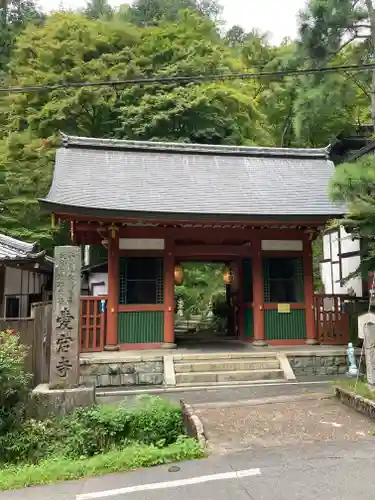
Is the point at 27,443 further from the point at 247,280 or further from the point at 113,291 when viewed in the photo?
the point at 247,280

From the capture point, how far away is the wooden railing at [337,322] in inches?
447

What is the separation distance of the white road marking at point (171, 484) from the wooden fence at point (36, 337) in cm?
339

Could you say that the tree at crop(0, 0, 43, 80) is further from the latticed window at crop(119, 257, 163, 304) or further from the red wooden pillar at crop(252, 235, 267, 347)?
the red wooden pillar at crop(252, 235, 267, 347)

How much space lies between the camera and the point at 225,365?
9.63 m

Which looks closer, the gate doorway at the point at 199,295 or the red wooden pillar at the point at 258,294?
the red wooden pillar at the point at 258,294

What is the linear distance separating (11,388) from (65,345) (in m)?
1.16

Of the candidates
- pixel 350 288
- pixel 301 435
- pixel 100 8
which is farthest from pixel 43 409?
pixel 100 8

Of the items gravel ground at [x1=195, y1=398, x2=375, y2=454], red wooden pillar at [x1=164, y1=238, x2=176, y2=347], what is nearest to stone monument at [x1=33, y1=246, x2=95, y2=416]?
gravel ground at [x1=195, y1=398, x2=375, y2=454]

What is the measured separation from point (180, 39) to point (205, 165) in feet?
41.9

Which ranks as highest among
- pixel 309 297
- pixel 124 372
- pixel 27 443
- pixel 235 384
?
pixel 309 297

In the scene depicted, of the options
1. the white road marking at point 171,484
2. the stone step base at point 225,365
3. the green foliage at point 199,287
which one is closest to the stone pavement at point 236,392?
the stone step base at point 225,365

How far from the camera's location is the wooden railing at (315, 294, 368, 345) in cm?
1136

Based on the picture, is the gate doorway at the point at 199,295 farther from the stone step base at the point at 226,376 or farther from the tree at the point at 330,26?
the tree at the point at 330,26

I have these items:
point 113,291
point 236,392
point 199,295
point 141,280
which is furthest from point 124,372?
point 199,295
